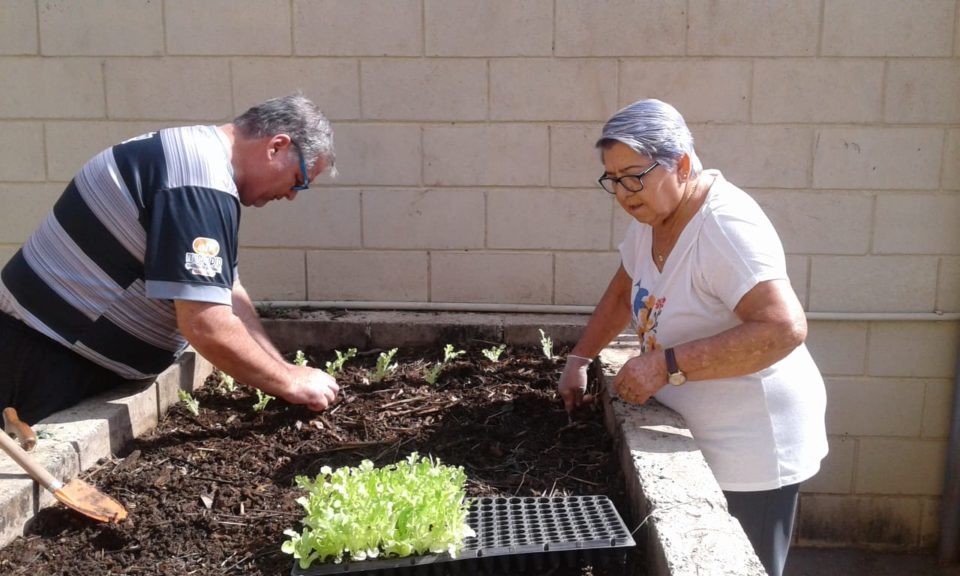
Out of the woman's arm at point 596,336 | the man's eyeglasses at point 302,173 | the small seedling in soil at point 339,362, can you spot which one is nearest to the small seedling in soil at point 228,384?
the small seedling in soil at point 339,362

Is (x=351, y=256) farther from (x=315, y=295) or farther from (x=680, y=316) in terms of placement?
(x=680, y=316)

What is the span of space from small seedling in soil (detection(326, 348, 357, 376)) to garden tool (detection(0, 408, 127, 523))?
4.03ft

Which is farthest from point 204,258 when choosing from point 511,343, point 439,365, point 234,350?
point 511,343

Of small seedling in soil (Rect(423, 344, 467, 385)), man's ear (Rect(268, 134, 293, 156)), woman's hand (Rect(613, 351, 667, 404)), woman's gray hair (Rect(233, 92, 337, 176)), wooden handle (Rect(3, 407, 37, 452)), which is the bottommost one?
small seedling in soil (Rect(423, 344, 467, 385))

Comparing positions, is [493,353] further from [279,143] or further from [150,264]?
[150,264]

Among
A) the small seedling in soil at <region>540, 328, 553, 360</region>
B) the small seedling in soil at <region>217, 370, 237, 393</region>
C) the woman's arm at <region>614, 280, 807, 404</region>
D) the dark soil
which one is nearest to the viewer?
the dark soil

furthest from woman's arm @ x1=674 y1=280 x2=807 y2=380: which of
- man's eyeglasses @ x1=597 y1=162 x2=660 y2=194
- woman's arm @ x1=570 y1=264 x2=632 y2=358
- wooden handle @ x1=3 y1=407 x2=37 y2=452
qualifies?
wooden handle @ x1=3 y1=407 x2=37 y2=452

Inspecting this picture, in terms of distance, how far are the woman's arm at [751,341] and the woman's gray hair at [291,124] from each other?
1.35 meters

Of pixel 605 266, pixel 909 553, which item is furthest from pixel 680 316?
pixel 909 553

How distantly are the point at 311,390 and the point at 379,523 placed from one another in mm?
1037

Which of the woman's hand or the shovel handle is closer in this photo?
the shovel handle

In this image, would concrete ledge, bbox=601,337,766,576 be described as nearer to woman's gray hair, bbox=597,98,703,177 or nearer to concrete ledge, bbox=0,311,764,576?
concrete ledge, bbox=0,311,764,576

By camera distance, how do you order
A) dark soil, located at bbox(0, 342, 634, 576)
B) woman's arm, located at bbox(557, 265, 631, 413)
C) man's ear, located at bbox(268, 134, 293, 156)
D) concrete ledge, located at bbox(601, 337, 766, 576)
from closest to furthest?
concrete ledge, located at bbox(601, 337, 766, 576)
dark soil, located at bbox(0, 342, 634, 576)
man's ear, located at bbox(268, 134, 293, 156)
woman's arm, located at bbox(557, 265, 631, 413)

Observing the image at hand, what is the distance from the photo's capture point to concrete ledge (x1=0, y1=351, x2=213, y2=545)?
2.28m
